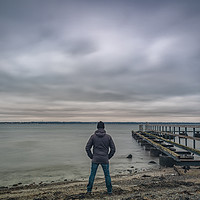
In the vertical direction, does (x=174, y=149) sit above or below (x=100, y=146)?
below

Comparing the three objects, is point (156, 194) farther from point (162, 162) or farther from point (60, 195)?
point (162, 162)

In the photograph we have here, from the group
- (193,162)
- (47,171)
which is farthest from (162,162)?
(47,171)

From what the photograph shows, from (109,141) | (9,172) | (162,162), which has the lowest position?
(9,172)

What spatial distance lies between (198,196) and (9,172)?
45.5ft

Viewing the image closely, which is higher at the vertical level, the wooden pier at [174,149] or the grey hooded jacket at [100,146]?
the grey hooded jacket at [100,146]

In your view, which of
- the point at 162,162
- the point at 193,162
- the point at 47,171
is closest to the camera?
the point at 193,162

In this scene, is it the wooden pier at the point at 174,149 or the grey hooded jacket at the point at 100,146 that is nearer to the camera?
the grey hooded jacket at the point at 100,146

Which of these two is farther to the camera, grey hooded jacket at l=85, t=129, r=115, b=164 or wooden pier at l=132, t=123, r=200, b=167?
wooden pier at l=132, t=123, r=200, b=167

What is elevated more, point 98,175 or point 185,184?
point 185,184

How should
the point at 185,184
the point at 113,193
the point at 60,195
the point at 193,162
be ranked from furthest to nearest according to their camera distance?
the point at 193,162
the point at 185,184
the point at 60,195
the point at 113,193

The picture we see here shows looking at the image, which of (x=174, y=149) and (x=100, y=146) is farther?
(x=174, y=149)

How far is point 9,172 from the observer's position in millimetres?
15688

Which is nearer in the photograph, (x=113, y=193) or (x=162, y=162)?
(x=113, y=193)

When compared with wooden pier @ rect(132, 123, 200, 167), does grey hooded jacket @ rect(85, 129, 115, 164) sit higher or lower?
higher
